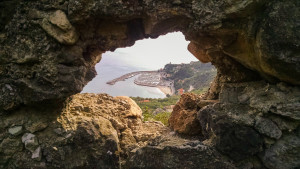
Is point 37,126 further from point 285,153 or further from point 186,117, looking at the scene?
point 285,153

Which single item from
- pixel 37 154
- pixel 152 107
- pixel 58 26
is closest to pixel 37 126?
pixel 37 154

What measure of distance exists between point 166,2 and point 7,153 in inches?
159

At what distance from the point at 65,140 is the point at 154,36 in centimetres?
282

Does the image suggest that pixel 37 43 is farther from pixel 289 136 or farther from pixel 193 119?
pixel 289 136

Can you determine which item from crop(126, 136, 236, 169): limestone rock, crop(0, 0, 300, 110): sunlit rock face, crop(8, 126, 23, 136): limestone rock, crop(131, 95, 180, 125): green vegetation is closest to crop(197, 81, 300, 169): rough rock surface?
crop(126, 136, 236, 169): limestone rock

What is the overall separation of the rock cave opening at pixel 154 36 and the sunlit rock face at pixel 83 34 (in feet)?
0.06

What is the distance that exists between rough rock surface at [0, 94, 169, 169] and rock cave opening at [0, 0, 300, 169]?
0.7 inches

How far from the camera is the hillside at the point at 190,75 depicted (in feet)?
95.0

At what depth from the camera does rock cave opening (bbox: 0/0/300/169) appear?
3.19 metres

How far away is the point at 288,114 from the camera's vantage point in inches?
125

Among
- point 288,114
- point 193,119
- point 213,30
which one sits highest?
point 213,30

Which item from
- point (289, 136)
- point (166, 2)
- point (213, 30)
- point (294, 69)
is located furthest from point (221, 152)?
point (166, 2)

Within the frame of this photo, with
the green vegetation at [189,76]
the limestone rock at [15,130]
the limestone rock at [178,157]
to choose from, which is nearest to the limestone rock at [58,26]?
the limestone rock at [15,130]

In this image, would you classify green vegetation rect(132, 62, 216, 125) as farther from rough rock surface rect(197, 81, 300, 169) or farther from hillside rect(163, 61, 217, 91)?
rough rock surface rect(197, 81, 300, 169)
